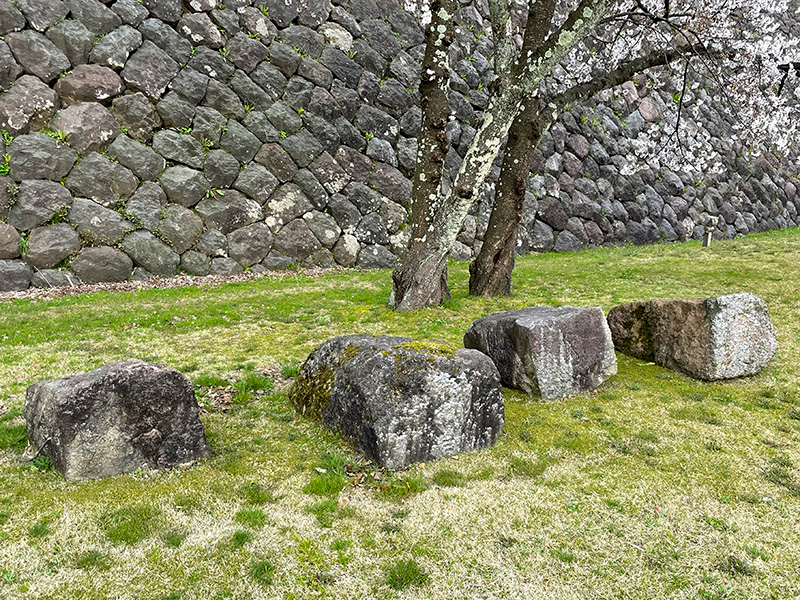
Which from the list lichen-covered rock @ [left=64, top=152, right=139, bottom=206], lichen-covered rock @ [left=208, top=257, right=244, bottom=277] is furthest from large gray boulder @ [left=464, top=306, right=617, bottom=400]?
lichen-covered rock @ [left=64, top=152, right=139, bottom=206]

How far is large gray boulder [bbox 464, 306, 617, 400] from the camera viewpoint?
673cm

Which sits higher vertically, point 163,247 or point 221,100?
point 221,100

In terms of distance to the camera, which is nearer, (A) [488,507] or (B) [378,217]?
(A) [488,507]

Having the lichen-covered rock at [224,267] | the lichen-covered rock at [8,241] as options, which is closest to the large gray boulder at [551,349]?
the lichen-covered rock at [224,267]

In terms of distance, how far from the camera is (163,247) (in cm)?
1568

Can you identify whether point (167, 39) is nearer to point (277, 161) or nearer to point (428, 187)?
point (277, 161)

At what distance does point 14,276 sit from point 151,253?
3.35 metres

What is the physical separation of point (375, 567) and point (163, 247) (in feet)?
46.7

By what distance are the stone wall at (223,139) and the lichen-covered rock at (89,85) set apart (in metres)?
0.04

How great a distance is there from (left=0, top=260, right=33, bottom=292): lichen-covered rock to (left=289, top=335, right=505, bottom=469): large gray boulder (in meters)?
12.0

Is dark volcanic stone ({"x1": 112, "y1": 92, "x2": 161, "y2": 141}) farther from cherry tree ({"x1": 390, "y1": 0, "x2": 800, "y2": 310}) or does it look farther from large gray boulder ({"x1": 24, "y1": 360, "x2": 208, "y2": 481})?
Result: large gray boulder ({"x1": 24, "y1": 360, "x2": 208, "y2": 481})

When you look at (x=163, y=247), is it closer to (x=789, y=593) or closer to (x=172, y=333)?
(x=172, y=333)

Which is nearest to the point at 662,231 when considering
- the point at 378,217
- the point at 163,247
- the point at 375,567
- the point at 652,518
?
the point at 378,217

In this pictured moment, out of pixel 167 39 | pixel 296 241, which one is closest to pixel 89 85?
pixel 167 39
